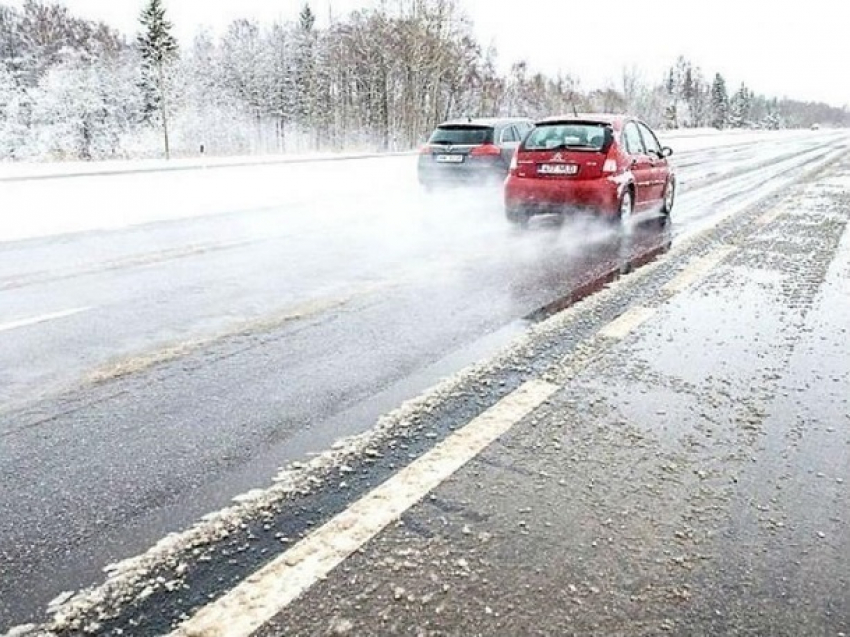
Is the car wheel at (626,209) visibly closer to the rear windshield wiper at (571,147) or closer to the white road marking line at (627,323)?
the rear windshield wiper at (571,147)

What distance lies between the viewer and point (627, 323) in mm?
5055

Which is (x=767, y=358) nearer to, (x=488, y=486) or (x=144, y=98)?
(x=488, y=486)

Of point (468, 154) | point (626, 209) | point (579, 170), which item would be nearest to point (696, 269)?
point (579, 170)

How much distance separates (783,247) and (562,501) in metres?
6.99

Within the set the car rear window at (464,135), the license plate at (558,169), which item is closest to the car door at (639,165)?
the license plate at (558,169)

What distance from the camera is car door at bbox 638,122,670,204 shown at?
10.7 metres

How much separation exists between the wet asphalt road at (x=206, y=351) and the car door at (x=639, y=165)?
2.57 feet

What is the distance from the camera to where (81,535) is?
234cm

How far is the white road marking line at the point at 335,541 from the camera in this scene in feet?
6.25

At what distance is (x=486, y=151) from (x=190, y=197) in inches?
265

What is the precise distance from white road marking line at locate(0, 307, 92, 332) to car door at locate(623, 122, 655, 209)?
24.5 feet

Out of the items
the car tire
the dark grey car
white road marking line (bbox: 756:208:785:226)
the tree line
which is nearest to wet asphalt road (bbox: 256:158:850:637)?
the car tire

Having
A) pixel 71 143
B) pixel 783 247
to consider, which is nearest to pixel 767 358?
pixel 783 247

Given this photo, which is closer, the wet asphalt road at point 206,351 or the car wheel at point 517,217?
the wet asphalt road at point 206,351
